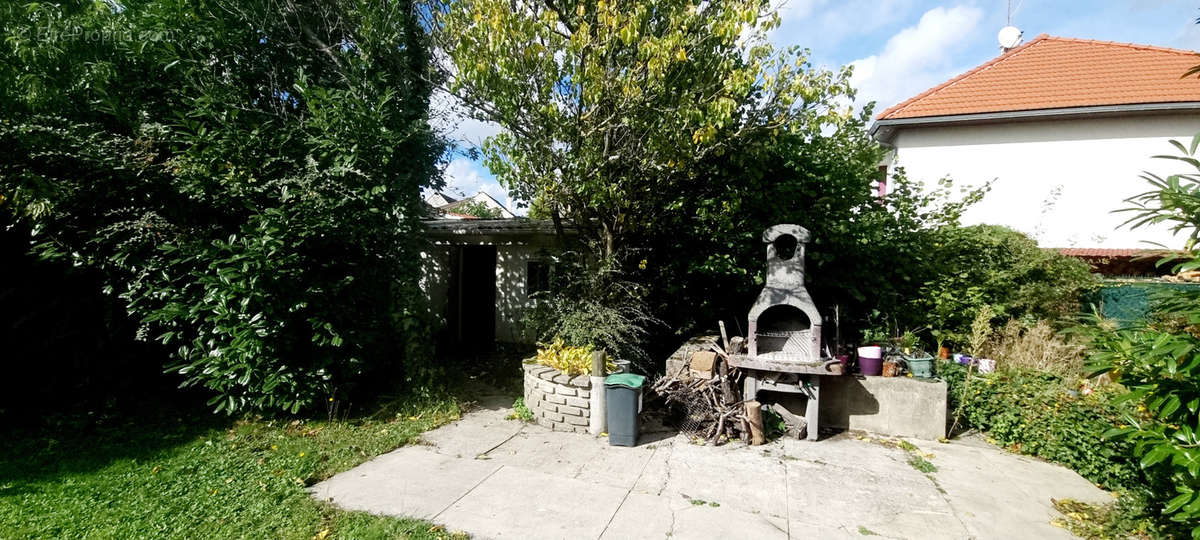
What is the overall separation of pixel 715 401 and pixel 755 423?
465 mm

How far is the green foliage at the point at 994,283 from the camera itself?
6.66 metres

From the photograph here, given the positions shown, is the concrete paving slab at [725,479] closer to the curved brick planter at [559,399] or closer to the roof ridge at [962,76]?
the curved brick planter at [559,399]

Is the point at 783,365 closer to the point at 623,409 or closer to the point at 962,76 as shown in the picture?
the point at 623,409

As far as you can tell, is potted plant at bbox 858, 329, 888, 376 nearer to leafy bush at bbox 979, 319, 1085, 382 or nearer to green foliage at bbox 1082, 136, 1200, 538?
leafy bush at bbox 979, 319, 1085, 382

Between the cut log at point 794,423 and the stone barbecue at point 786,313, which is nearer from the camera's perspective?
the cut log at point 794,423

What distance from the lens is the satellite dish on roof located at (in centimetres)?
1280

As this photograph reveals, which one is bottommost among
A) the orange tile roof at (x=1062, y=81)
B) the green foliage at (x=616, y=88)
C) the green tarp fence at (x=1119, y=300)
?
the green tarp fence at (x=1119, y=300)

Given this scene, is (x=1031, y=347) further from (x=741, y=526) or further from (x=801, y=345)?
(x=741, y=526)

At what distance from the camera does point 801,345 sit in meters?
5.85

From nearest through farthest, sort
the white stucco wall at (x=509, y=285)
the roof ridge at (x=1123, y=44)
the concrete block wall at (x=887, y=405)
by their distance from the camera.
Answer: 1. the concrete block wall at (x=887, y=405)
2. the white stucco wall at (x=509, y=285)
3. the roof ridge at (x=1123, y=44)

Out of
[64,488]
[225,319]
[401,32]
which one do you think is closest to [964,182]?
[401,32]

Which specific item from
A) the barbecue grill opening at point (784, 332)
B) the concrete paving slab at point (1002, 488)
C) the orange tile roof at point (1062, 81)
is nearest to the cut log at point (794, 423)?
the barbecue grill opening at point (784, 332)

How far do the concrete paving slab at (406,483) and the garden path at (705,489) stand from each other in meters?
0.01

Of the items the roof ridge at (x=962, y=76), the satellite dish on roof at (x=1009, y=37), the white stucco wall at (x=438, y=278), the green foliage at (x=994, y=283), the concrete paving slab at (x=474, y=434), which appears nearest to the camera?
the concrete paving slab at (x=474, y=434)
